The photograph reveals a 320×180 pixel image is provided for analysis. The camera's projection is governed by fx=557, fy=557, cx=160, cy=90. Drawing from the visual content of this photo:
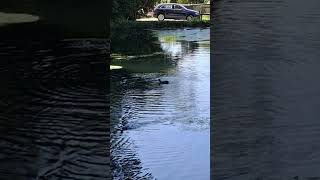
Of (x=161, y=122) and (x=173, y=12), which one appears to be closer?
(x=161, y=122)

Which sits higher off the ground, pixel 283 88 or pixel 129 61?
pixel 283 88

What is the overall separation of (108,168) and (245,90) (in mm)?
423

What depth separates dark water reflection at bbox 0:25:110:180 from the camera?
1464 mm

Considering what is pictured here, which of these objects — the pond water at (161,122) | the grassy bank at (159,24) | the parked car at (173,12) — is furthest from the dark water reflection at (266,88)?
the parked car at (173,12)

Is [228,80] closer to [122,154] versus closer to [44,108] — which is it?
[44,108]

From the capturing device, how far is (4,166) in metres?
1.48

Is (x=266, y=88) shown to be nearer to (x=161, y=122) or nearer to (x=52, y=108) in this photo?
(x=52, y=108)

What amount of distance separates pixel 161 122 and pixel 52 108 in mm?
6715

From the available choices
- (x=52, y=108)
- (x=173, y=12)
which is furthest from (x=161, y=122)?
(x=173, y=12)

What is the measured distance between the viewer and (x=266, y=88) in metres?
1.47

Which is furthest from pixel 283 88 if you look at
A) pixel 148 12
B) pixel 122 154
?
pixel 148 12

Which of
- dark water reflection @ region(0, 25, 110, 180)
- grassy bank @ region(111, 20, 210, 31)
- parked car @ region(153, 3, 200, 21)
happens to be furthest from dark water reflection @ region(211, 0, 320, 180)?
parked car @ region(153, 3, 200, 21)

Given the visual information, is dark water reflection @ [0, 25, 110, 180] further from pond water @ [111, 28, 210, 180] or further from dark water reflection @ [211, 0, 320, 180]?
pond water @ [111, 28, 210, 180]

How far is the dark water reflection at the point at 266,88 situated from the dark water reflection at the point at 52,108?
1.06ft
